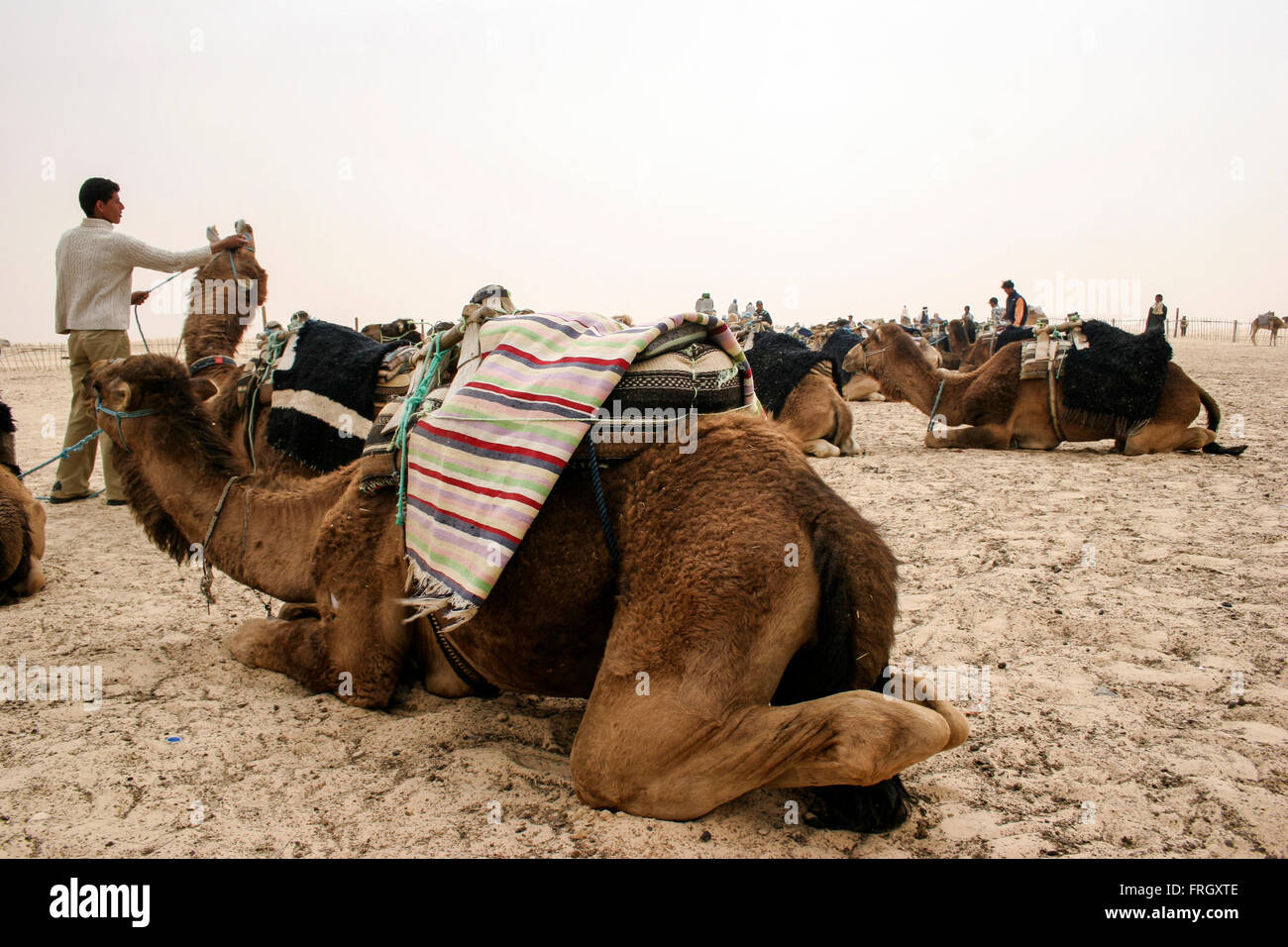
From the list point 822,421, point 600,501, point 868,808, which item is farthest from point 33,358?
point 868,808

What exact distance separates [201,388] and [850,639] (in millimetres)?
3221

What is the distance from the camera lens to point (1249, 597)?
14.2ft

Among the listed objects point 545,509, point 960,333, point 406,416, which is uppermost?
point 960,333

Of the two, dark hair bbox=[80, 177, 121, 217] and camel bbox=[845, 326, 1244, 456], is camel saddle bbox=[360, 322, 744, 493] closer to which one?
dark hair bbox=[80, 177, 121, 217]

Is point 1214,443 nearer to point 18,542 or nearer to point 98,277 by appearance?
point 18,542

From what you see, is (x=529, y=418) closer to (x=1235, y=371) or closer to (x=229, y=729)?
(x=229, y=729)

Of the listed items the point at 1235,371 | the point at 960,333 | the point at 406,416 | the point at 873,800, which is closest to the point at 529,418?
the point at 406,416

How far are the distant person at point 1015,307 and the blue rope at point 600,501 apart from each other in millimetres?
19810

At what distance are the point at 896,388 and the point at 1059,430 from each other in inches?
93.4

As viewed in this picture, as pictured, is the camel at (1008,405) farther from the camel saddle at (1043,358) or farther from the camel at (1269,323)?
the camel at (1269,323)

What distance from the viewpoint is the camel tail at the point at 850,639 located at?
2.28 metres

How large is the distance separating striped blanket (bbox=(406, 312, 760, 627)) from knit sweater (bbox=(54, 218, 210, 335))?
5.56 m

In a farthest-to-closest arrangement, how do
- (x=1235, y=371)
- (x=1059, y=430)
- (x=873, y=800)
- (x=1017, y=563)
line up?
(x=1235, y=371) → (x=1059, y=430) → (x=1017, y=563) → (x=873, y=800)
